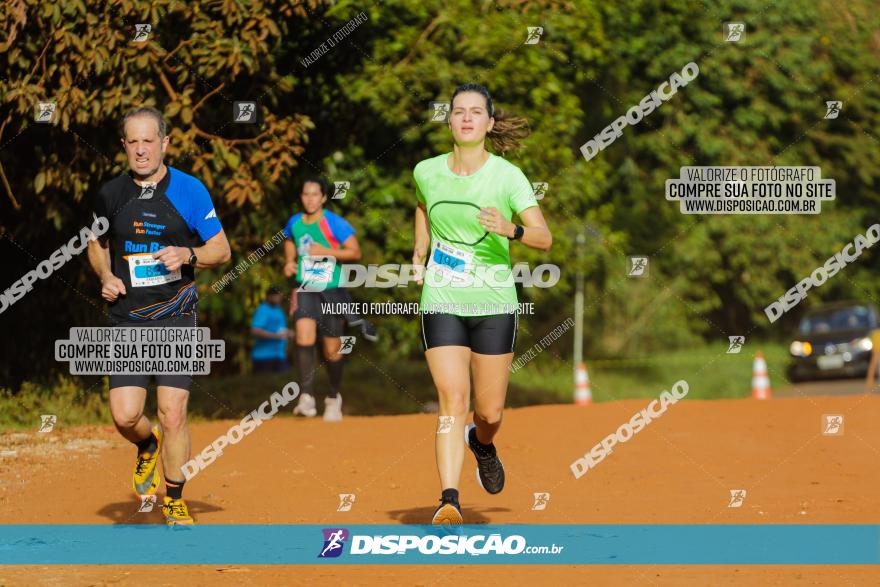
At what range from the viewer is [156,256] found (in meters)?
7.81

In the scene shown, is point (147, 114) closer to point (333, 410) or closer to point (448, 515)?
point (448, 515)

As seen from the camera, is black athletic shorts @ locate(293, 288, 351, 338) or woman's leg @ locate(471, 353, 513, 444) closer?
woman's leg @ locate(471, 353, 513, 444)

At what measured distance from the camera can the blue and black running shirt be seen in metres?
7.91

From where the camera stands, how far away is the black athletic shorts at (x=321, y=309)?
1321 cm

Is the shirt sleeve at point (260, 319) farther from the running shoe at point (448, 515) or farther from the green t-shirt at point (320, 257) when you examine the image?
the running shoe at point (448, 515)

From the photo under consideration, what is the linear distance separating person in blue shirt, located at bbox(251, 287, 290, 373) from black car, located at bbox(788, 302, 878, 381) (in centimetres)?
1236

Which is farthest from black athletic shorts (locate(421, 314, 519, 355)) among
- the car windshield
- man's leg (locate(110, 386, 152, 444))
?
the car windshield

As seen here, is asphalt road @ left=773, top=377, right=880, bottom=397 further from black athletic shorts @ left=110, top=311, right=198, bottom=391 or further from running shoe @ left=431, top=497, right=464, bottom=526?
black athletic shorts @ left=110, top=311, right=198, bottom=391

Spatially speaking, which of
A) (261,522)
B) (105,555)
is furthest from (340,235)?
(105,555)

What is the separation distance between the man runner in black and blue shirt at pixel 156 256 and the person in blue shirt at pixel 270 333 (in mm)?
9066

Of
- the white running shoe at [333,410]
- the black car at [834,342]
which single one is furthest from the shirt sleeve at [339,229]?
the black car at [834,342]

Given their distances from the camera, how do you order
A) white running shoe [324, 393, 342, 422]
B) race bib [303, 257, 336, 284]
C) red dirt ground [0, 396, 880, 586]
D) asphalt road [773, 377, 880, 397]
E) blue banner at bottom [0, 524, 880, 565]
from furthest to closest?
asphalt road [773, 377, 880, 397]
white running shoe [324, 393, 342, 422]
race bib [303, 257, 336, 284]
blue banner at bottom [0, 524, 880, 565]
red dirt ground [0, 396, 880, 586]

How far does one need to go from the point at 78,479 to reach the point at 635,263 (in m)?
5.95

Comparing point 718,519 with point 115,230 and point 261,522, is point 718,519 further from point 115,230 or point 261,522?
point 115,230
